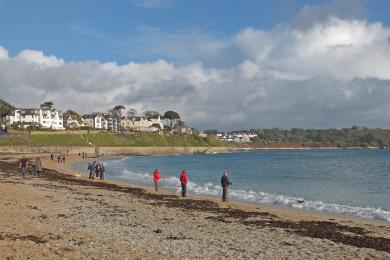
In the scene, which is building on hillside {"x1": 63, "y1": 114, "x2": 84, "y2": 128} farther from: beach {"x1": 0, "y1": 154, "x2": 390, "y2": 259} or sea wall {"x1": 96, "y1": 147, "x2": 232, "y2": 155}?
beach {"x1": 0, "y1": 154, "x2": 390, "y2": 259}

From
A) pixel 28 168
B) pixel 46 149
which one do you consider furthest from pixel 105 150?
pixel 28 168

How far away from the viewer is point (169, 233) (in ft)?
45.2

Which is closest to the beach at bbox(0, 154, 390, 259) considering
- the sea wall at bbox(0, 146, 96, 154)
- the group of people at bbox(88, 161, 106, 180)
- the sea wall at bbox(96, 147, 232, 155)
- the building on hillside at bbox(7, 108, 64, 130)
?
the group of people at bbox(88, 161, 106, 180)

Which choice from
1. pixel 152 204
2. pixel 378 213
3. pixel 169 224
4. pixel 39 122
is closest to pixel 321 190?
pixel 378 213

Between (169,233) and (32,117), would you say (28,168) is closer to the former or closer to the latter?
(169,233)

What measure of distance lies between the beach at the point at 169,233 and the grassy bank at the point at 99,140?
101m

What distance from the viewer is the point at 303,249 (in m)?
12.1

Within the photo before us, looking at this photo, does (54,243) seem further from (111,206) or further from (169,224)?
(111,206)

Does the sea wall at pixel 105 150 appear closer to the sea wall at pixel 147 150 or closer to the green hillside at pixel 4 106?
the sea wall at pixel 147 150

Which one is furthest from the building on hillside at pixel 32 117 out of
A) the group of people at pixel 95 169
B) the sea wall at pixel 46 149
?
the group of people at pixel 95 169

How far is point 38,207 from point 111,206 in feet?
10.3

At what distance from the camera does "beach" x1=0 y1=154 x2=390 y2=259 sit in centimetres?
1102

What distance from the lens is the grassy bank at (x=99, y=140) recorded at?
4696 inches

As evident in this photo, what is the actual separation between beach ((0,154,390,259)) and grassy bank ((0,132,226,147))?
101 m
